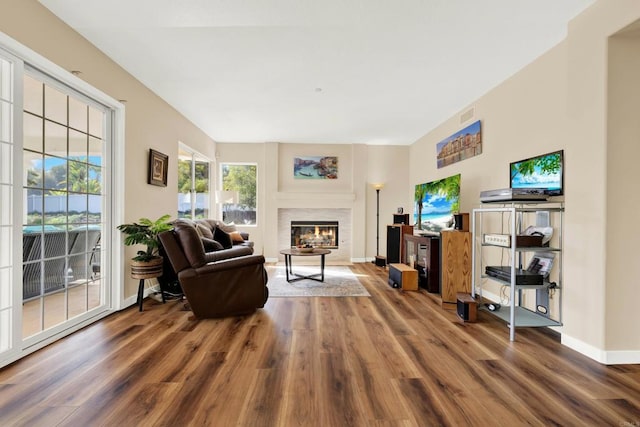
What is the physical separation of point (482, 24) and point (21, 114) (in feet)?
12.0

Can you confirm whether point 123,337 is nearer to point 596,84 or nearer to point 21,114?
point 21,114

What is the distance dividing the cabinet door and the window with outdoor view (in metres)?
4.27

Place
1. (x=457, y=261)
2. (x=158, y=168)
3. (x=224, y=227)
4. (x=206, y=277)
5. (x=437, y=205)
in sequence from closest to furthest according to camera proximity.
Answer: (x=206, y=277), (x=457, y=261), (x=158, y=168), (x=437, y=205), (x=224, y=227)

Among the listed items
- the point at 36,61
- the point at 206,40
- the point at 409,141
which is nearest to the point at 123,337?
the point at 36,61

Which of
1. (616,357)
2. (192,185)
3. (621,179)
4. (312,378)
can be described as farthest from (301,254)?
(621,179)

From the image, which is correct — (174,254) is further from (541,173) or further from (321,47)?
(541,173)

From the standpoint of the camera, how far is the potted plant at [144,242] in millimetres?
2883

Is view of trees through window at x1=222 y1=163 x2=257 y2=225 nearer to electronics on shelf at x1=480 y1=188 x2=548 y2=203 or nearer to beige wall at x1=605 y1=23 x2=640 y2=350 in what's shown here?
electronics on shelf at x1=480 y1=188 x2=548 y2=203

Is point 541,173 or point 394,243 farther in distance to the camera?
point 394,243

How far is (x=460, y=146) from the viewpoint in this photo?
4.07 meters

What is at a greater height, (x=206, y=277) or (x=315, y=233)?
(x=315, y=233)

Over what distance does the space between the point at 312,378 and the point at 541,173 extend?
2731mm

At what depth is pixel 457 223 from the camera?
3361mm

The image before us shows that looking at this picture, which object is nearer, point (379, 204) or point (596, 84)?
point (596, 84)
